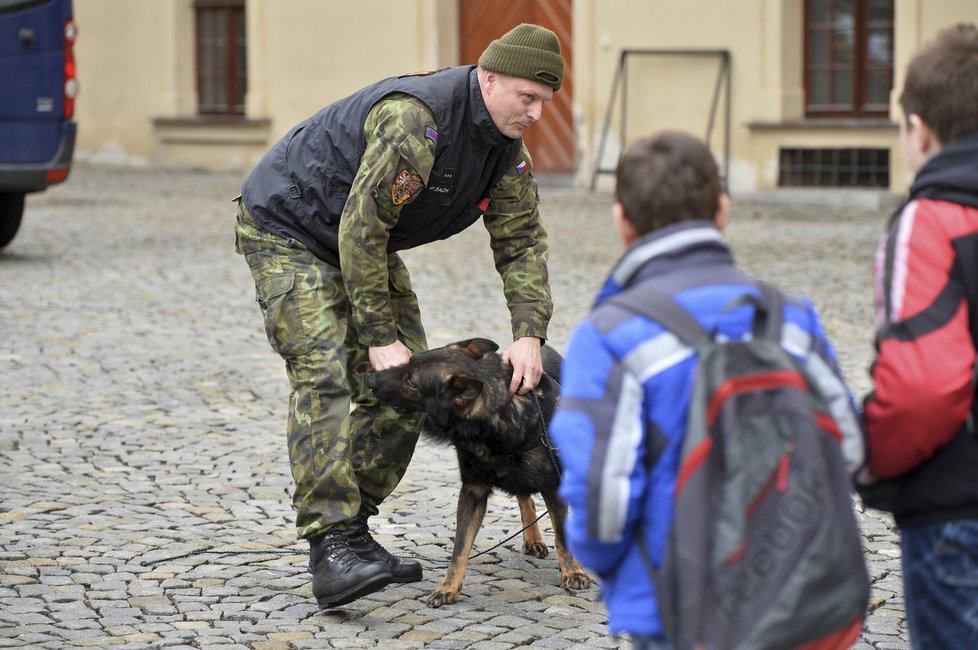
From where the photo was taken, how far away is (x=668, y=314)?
261 centimetres

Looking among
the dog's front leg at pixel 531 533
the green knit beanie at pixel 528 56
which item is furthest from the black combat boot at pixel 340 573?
the green knit beanie at pixel 528 56

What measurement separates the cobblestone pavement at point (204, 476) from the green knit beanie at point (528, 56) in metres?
1.57

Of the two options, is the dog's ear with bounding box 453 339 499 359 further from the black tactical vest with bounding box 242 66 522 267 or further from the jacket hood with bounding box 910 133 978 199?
the jacket hood with bounding box 910 133 978 199

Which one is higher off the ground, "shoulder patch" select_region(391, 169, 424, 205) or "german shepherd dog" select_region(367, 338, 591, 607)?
"shoulder patch" select_region(391, 169, 424, 205)

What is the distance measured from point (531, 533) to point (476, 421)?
29.7 inches

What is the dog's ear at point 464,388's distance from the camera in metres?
4.55

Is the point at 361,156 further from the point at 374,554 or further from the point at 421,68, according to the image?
the point at 421,68

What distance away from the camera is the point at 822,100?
19.4 metres

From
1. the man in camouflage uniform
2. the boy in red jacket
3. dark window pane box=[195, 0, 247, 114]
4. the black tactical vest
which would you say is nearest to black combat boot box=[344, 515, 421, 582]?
the man in camouflage uniform

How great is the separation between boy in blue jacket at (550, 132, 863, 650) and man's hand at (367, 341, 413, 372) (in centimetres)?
181

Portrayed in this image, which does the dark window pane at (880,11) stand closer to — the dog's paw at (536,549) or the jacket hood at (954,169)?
the dog's paw at (536,549)

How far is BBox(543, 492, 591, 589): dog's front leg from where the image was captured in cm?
486

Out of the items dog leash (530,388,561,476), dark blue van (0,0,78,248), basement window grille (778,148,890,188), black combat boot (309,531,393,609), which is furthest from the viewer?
basement window grille (778,148,890,188)

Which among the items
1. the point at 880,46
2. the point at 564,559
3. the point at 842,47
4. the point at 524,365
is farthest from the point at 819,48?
the point at 524,365
